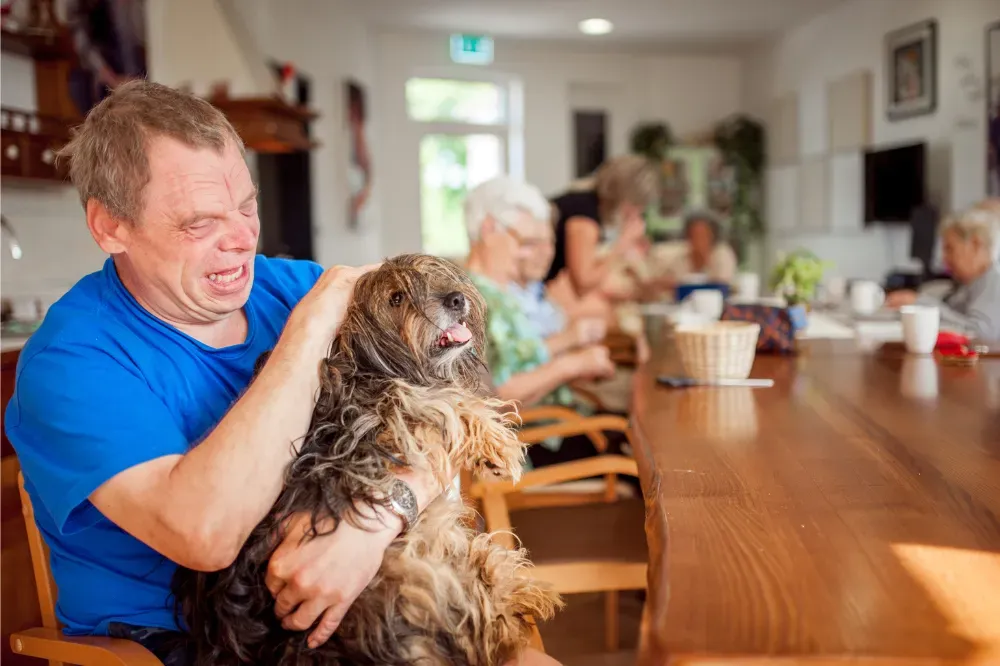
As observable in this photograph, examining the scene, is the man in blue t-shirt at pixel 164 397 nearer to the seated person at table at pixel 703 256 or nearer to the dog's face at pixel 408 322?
the dog's face at pixel 408 322

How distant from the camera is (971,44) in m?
7.53

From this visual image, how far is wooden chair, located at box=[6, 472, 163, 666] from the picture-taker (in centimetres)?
122

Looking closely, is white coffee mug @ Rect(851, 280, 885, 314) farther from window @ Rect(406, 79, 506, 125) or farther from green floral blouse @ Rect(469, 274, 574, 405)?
window @ Rect(406, 79, 506, 125)

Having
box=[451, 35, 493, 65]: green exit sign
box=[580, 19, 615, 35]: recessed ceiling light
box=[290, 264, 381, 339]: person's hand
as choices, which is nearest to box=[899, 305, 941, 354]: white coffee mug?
box=[290, 264, 381, 339]: person's hand

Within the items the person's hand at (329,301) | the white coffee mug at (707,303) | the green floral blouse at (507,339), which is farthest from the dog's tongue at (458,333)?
the white coffee mug at (707,303)

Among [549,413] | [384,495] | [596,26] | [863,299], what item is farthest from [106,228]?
[596,26]

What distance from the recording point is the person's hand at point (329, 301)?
51.1 inches

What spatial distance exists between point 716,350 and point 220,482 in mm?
1454

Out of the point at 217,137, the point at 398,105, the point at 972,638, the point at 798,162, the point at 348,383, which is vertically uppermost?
the point at 398,105

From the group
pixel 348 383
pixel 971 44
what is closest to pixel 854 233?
pixel 971 44

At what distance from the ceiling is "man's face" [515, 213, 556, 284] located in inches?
271

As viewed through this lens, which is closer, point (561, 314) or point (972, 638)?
point (972, 638)

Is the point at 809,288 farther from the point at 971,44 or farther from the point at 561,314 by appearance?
the point at 971,44

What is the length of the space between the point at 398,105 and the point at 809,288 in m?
8.62
